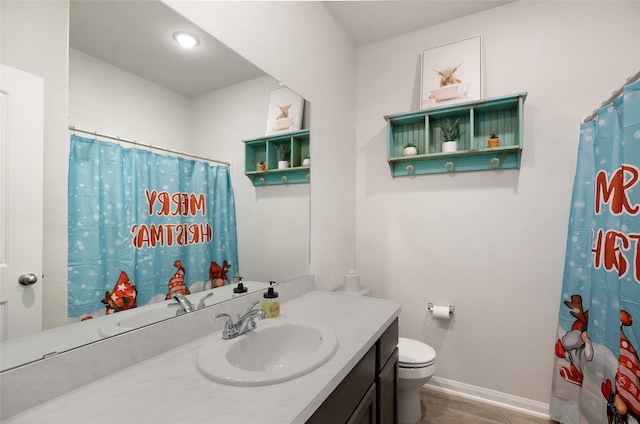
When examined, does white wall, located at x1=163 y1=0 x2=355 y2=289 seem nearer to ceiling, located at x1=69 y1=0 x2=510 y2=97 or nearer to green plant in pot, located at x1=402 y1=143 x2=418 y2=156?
ceiling, located at x1=69 y1=0 x2=510 y2=97

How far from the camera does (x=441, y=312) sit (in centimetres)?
199

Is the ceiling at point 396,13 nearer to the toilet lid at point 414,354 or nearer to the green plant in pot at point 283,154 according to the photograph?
the green plant in pot at point 283,154

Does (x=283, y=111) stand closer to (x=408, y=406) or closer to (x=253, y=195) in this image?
(x=253, y=195)

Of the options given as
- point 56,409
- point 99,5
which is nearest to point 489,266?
point 56,409

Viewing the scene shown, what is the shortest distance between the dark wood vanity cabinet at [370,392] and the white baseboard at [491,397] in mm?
808

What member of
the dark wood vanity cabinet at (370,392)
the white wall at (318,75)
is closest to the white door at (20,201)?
the white wall at (318,75)

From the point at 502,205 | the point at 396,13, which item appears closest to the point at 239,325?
the point at 502,205

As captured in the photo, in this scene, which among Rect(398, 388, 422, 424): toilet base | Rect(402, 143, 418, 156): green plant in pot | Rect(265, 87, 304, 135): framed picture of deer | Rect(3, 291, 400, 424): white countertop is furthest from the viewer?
Rect(402, 143, 418, 156): green plant in pot

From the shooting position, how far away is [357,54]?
2.44 m

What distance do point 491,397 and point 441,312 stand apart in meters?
0.62

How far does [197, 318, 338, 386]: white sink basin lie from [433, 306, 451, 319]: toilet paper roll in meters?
1.20

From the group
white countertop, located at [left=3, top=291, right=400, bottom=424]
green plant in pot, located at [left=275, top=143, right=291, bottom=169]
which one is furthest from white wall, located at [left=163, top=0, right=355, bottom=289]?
white countertop, located at [left=3, top=291, right=400, bottom=424]

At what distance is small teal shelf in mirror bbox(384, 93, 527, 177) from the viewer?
6.06 feet

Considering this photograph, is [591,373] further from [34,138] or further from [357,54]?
[357,54]
